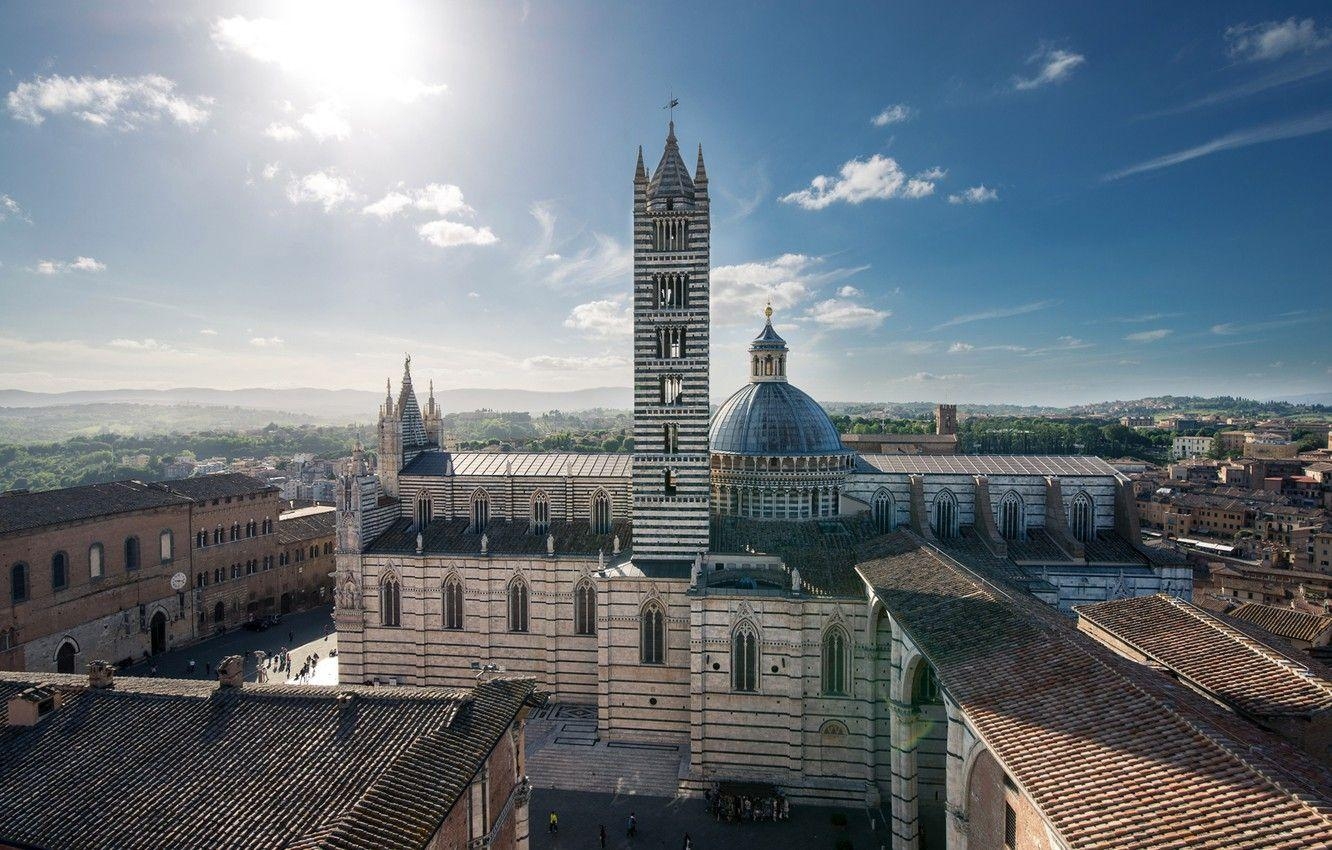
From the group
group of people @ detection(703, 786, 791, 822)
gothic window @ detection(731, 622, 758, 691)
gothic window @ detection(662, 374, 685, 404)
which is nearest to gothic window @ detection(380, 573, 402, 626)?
gothic window @ detection(662, 374, 685, 404)

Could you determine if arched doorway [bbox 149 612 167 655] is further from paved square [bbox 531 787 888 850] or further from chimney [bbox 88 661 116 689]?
paved square [bbox 531 787 888 850]

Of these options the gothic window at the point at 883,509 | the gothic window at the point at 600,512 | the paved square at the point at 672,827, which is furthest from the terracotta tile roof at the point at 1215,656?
the gothic window at the point at 600,512

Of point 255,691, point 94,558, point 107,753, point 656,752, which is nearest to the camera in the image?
point 107,753

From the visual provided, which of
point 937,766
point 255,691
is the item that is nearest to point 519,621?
point 255,691

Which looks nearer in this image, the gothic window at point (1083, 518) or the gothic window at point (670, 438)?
the gothic window at point (670, 438)

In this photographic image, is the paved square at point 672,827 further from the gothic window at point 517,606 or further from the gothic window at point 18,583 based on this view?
the gothic window at point 18,583

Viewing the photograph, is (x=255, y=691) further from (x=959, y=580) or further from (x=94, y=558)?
(x=94, y=558)

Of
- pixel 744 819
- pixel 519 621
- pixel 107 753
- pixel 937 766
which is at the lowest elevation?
pixel 744 819
